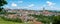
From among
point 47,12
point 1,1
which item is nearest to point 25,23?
point 47,12

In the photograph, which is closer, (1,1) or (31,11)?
(31,11)

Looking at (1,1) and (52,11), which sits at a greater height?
(1,1)

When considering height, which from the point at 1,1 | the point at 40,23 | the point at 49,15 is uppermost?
the point at 1,1

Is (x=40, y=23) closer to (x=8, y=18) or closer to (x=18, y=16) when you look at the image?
(x=18, y=16)

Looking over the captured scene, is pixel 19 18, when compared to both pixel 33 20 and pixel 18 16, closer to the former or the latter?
pixel 18 16

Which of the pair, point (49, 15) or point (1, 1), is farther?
point (1, 1)

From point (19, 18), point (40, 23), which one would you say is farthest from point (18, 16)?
point (40, 23)

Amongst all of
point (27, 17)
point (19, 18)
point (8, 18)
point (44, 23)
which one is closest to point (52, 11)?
point (44, 23)
